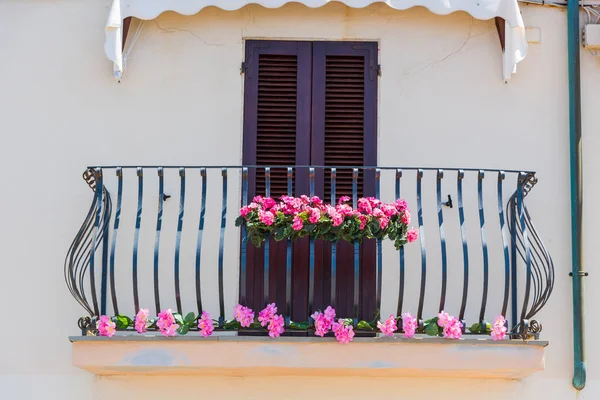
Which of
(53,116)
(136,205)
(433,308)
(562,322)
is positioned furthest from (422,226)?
(53,116)

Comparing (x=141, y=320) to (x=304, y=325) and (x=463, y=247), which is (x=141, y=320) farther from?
(x=463, y=247)

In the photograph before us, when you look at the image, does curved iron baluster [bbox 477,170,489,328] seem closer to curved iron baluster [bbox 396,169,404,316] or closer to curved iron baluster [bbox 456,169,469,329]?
curved iron baluster [bbox 456,169,469,329]

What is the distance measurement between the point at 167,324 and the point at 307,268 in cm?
111

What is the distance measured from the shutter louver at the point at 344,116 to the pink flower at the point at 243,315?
1.25m

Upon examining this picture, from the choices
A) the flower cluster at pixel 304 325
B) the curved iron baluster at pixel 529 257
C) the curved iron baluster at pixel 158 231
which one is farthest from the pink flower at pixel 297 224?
the curved iron baluster at pixel 529 257

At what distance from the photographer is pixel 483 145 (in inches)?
346

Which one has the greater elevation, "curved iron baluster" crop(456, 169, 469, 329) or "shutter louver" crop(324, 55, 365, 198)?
"shutter louver" crop(324, 55, 365, 198)

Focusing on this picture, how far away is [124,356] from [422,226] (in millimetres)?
2112

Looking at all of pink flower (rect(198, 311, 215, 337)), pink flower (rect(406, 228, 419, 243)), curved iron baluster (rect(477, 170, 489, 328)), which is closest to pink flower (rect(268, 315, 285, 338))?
pink flower (rect(198, 311, 215, 337))

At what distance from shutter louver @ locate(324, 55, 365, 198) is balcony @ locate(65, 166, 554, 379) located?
0.04 meters

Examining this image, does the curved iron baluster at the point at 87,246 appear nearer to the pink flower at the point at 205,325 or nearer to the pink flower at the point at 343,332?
the pink flower at the point at 205,325

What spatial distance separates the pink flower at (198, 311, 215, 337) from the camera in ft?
25.8

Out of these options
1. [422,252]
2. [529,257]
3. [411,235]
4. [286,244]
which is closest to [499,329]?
[529,257]

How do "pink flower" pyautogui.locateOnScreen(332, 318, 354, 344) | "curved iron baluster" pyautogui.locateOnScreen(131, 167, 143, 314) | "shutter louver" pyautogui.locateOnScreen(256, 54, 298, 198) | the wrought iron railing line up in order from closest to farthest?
1. "pink flower" pyautogui.locateOnScreen(332, 318, 354, 344)
2. "curved iron baluster" pyautogui.locateOnScreen(131, 167, 143, 314)
3. the wrought iron railing
4. "shutter louver" pyautogui.locateOnScreen(256, 54, 298, 198)
